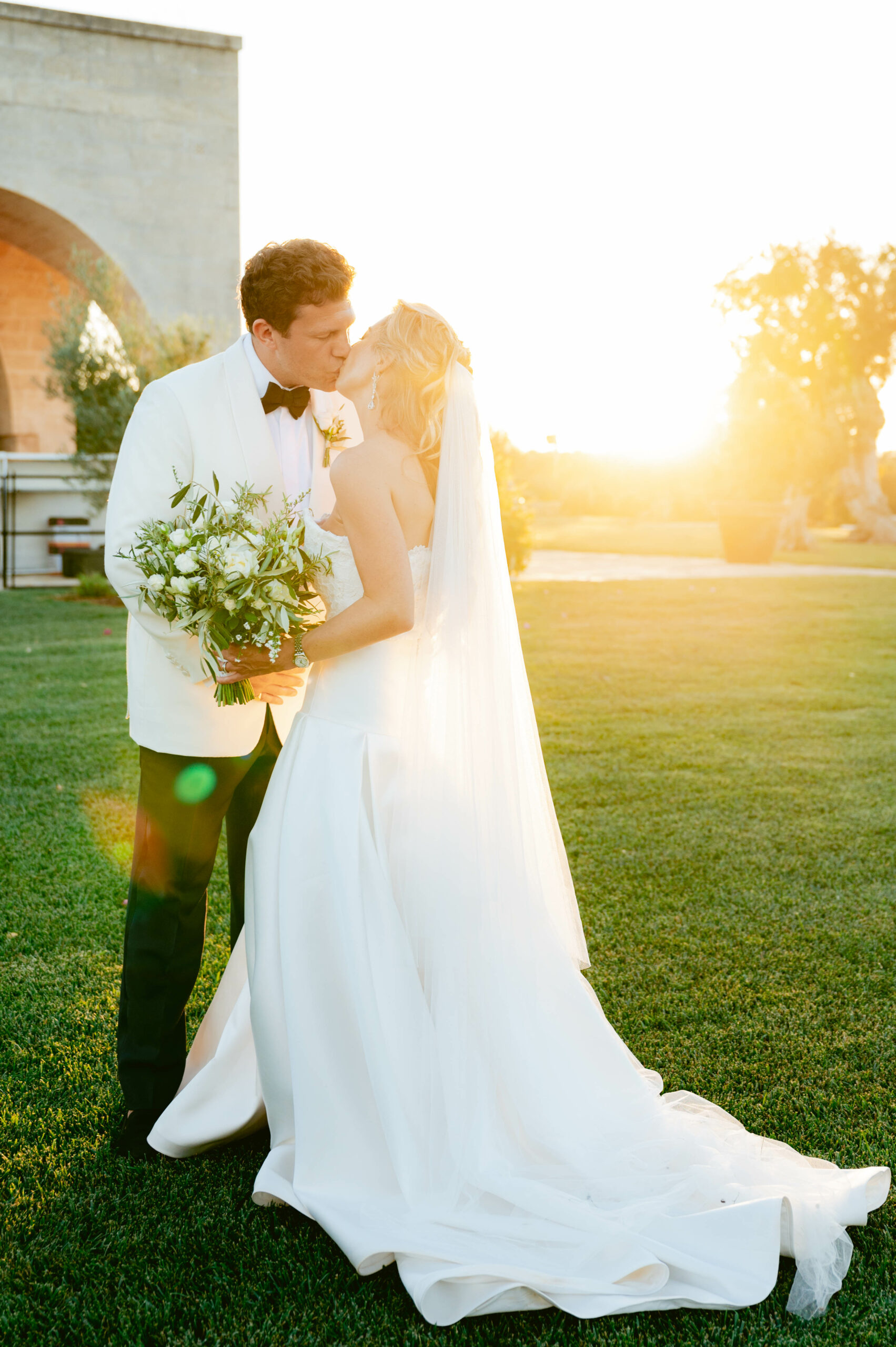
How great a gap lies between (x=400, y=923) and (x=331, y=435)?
1.43 metres

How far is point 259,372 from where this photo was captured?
3051 millimetres

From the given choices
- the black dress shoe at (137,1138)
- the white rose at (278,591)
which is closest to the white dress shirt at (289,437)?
the white rose at (278,591)

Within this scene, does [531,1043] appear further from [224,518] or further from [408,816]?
[224,518]

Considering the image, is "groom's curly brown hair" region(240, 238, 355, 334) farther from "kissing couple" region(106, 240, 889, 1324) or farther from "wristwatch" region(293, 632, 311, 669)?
"wristwatch" region(293, 632, 311, 669)

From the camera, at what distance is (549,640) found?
37.9ft

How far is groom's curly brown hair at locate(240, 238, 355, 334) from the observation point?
282 cm

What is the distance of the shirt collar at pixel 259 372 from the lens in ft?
9.98

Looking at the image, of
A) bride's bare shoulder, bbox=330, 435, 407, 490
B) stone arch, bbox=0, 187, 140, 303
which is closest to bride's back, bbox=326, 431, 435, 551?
bride's bare shoulder, bbox=330, 435, 407, 490

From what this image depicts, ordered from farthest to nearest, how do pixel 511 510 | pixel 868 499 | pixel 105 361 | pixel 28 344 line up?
pixel 868 499, pixel 28 344, pixel 105 361, pixel 511 510

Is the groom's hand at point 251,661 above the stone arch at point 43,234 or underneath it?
underneath

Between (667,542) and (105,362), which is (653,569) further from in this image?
(105,362)

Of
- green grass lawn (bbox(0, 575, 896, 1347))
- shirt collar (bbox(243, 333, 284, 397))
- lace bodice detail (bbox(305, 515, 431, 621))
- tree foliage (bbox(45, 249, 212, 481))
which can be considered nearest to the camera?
green grass lawn (bbox(0, 575, 896, 1347))

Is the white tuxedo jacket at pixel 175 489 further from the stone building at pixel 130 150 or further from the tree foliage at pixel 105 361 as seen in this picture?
the stone building at pixel 130 150

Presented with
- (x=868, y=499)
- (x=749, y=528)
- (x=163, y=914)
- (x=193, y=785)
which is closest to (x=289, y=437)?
(x=193, y=785)
